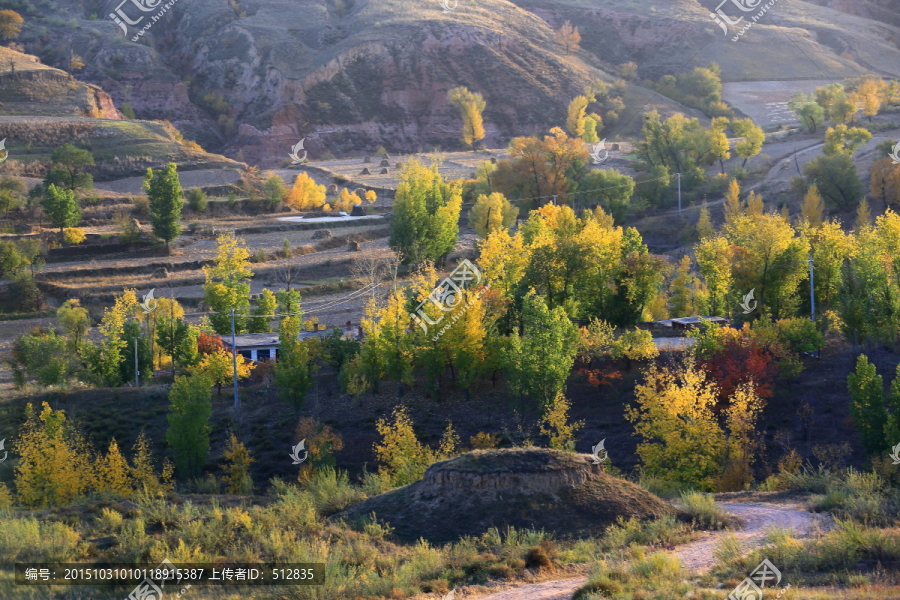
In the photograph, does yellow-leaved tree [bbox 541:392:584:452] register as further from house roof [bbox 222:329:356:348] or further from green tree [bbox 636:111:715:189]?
green tree [bbox 636:111:715:189]

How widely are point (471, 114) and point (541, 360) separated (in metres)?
86.7

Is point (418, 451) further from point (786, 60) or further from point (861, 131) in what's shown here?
point (786, 60)

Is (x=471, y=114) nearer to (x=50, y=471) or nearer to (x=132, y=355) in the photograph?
(x=132, y=355)

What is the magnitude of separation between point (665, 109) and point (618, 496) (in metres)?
108

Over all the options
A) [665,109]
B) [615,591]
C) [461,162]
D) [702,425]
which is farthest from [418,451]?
[665,109]

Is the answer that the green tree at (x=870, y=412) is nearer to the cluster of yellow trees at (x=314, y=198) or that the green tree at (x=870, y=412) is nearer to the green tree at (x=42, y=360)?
the green tree at (x=42, y=360)

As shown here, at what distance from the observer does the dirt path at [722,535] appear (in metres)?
18.0

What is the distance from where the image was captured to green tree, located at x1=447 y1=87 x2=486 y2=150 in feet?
392

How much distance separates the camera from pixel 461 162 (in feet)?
348

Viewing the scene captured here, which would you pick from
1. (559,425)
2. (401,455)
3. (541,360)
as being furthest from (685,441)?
(401,455)

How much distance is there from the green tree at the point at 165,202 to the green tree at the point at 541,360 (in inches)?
1381

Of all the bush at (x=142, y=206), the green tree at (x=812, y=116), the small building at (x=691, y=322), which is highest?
the green tree at (x=812, y=116)

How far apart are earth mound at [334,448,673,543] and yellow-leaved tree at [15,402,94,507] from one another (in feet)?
41.4

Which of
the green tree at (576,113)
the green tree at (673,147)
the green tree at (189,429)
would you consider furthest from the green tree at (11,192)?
the green tree at (576,113)
